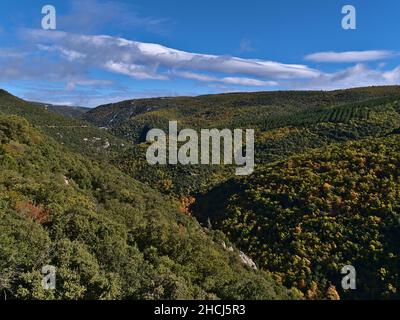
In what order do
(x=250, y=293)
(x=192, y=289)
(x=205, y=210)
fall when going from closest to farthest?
1. (x=192, y=289)
2. (x=250, y=293)
3. (x=205, y=210)

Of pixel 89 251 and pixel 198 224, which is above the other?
pixel 89 251

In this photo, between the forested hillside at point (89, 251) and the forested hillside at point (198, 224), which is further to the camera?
the forested hillside at point (198, 224)

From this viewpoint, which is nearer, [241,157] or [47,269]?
[47,269]

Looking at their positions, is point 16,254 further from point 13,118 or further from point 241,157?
point 241,157

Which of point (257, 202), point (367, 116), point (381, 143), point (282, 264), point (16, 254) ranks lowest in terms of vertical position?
point (282, 264)

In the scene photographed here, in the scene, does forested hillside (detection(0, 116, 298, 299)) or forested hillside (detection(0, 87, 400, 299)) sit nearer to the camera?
forested hillside (detection(0, 116, 298, 299))

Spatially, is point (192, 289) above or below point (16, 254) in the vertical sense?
below

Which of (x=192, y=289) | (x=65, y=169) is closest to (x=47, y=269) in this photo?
(x=192, y=289)

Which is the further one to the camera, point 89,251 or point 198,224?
point 198,224

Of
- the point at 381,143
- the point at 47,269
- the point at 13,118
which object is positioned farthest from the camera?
the point at 381,143
